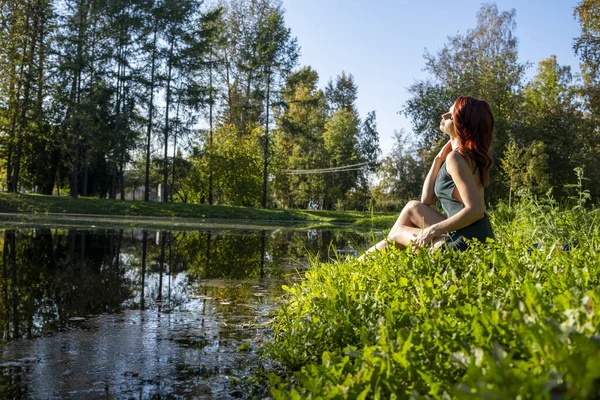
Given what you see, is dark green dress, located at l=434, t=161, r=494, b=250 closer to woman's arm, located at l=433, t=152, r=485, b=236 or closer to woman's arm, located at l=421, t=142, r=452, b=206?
woman's arm, located at l=433, t=152, r=485, b=236

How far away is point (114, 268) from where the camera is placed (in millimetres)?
7949

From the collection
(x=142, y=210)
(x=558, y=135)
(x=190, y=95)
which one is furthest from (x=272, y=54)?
(x=558, y=135)

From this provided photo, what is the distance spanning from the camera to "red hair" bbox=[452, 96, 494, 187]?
15.3ft

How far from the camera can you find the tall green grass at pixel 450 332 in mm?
1406

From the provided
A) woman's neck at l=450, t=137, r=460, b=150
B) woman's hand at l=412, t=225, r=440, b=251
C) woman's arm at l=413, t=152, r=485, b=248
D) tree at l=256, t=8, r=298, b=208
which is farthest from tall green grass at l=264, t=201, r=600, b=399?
tree at l=256, t=8, r=298, b=208

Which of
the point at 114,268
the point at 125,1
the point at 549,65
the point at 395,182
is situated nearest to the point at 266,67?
the point at 125,1

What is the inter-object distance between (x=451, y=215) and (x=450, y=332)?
2857 mm

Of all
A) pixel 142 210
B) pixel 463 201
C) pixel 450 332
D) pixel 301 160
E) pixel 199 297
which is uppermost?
pixel 301 160

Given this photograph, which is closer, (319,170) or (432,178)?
(432,178)

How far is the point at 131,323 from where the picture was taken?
4.54 metres

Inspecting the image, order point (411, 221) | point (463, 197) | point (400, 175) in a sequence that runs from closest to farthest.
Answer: point (463, 197), point (411, 221), point (400, 175)

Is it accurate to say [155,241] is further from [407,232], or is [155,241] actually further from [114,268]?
[407,232]

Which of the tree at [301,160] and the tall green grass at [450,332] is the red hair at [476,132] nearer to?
the tall green grass at [450,332]

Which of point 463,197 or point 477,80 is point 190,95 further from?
point 463,197
